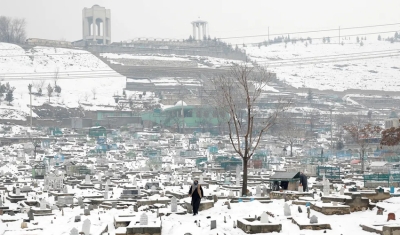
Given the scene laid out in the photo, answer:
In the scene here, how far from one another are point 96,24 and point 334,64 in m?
54.7

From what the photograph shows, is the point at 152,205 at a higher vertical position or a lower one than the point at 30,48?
lower

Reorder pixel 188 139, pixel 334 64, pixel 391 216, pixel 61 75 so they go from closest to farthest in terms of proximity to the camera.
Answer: pixel 391 216 → pixel 188 139 → pixel 61 75 → pixel 334 64

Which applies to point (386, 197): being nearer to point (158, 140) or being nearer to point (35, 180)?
point (35, 180)

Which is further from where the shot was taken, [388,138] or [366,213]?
[388,138]

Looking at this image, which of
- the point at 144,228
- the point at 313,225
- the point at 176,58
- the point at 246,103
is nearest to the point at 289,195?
the point at 313,225

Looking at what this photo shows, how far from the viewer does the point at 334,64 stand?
158375mm

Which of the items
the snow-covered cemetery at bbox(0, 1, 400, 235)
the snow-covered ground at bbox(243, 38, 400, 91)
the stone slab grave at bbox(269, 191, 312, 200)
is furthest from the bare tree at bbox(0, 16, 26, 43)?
the stone slab grave at bbox(269, 191, 312, 200)

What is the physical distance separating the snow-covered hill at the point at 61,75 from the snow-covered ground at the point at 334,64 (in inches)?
1259

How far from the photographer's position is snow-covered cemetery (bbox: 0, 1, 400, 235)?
1747 cm

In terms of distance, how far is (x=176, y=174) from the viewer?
3619 centimetres

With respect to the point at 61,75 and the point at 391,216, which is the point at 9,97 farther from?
the point at 391,216

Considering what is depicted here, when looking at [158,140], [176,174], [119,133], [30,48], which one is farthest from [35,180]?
[30,48]

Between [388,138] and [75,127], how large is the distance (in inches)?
1678

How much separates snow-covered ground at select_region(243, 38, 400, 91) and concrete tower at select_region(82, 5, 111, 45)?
33.0 m
